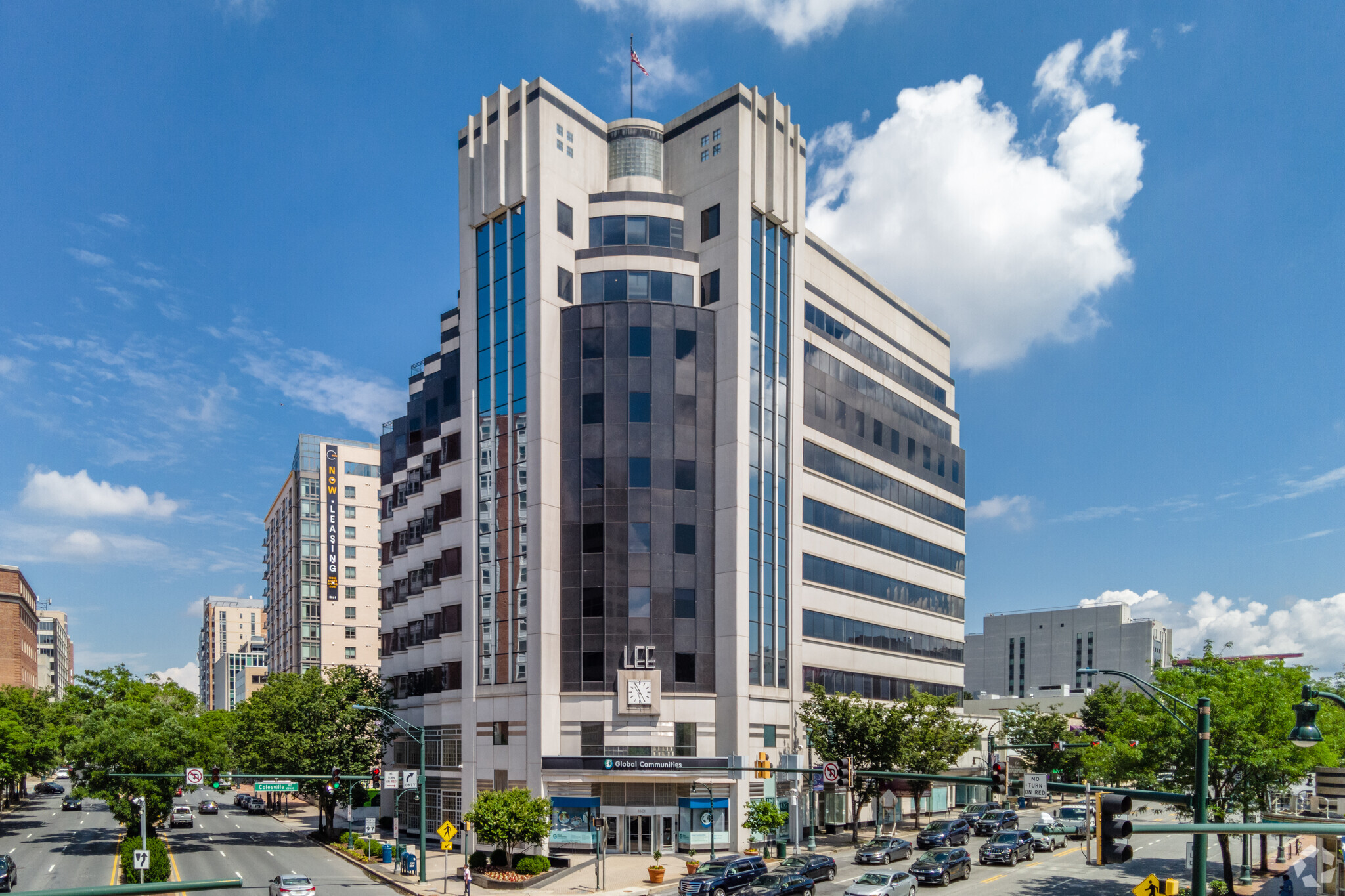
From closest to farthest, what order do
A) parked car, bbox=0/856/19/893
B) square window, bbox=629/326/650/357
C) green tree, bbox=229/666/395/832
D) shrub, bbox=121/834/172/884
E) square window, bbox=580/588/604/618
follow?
parked car, bbox=0/856/19/893, shrub, bbox=121/834/172/884, square window, bbox=580/588/604/618, square window, bbox=629/326/650/357, green tree, bbox=229/666/395/832

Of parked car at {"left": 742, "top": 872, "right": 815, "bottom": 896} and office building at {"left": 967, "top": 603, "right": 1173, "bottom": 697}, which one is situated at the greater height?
parked car at {"left": 742, "top": 872, "right": 815, "bottom": 896}

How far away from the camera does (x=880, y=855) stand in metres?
48.7

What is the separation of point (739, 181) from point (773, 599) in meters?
26.4

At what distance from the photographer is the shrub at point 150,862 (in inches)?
1745

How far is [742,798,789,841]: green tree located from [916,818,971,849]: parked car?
856 cm

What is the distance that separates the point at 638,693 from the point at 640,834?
8003 mm

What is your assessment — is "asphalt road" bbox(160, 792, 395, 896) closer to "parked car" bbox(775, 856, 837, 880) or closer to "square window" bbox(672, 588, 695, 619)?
"parked car" bbox(775, 856, 837, 880)

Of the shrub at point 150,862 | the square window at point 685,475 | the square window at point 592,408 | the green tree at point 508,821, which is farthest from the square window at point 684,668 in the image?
the shrub at point 150,862

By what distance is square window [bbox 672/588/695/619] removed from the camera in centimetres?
5662

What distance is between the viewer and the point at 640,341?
2286 inches

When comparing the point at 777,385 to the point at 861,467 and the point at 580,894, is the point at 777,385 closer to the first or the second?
the point at 861,467

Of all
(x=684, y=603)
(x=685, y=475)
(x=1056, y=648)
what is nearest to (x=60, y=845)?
(x=684, y=603)

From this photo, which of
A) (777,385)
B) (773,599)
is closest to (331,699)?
(773,599)

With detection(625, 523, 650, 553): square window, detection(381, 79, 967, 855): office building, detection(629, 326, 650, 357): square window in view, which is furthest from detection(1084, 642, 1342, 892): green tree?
detection(629, 326, 650, 357): square window
